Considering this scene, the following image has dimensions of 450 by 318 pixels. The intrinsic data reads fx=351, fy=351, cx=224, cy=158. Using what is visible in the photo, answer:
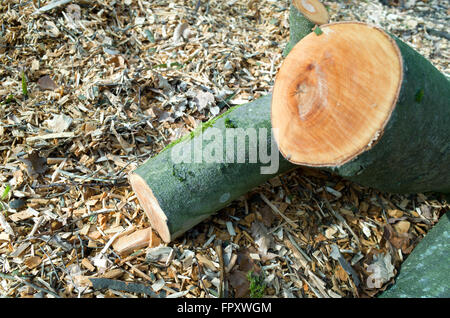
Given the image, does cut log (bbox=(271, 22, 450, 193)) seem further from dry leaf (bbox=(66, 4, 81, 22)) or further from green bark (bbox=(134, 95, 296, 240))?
dry leaf (bbox=(66, 4, 81, 22))

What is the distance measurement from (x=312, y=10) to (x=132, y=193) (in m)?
1.89

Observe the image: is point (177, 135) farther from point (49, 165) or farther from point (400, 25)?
point (400, 25)

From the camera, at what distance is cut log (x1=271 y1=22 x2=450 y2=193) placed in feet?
5.08

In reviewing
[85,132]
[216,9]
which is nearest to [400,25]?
[216,9]

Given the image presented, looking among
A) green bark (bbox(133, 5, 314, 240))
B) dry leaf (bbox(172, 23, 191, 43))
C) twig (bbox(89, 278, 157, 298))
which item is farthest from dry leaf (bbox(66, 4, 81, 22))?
twig (bbox(89, 278, 157, 298))

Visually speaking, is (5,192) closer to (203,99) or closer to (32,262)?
(32,262)

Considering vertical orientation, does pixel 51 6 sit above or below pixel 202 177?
above

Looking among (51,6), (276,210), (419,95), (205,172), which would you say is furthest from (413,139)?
(51,6)

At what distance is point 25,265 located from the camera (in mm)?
2105

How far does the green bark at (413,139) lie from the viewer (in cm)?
156

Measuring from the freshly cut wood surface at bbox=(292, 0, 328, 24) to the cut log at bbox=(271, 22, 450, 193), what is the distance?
90cm

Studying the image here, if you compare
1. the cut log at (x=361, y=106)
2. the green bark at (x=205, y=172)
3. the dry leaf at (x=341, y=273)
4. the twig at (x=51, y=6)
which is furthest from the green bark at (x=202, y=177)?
the twig at (x=51, y=6)

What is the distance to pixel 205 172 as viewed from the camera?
6.75 ft
